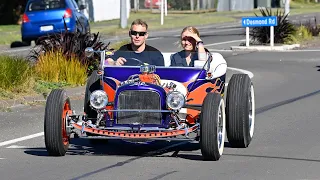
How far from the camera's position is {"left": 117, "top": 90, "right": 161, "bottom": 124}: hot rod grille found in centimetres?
987

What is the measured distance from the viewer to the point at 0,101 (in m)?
15.1

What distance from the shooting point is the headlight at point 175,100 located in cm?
970

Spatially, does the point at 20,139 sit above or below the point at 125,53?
below

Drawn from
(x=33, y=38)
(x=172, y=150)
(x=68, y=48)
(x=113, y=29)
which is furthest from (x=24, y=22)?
(x=172, y=150)

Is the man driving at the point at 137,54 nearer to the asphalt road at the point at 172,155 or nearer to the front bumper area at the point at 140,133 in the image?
the asphalt road at the point at 172,155

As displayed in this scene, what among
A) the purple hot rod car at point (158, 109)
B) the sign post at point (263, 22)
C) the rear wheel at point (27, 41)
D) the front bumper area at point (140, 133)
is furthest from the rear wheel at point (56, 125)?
the rear wheel at point (27, 41)

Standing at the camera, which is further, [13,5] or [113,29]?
[13,5]

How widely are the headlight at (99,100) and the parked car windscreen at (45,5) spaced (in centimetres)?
2154

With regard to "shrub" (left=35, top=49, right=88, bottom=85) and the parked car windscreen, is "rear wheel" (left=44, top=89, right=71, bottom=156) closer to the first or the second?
"shrub" (left=35, top=49, right=88, bottom=85)

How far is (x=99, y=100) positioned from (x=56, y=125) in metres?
A: 0.55

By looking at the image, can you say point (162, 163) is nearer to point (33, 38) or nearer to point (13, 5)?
point (33, 38)

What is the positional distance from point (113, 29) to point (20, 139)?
29.3 m

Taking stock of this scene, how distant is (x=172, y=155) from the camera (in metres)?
10.2

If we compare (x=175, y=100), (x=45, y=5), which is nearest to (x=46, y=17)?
(x=45, y=5)
